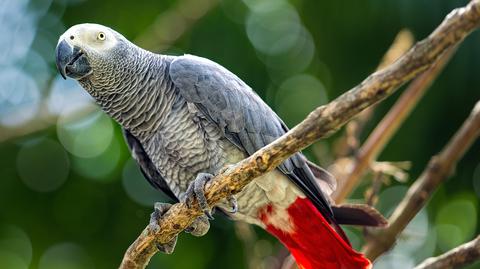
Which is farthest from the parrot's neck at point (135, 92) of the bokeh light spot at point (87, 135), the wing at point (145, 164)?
the bokeh light spot at point (87, 135)

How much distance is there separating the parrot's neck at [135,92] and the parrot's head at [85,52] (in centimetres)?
5

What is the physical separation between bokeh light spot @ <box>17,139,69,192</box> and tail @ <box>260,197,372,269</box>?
2.17 metres

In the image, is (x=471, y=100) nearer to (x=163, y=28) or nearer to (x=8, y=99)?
(x=163, y=28)

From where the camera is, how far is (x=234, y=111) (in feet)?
10.3

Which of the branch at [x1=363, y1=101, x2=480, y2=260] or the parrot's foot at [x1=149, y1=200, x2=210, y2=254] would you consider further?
the branch at [x1=363, y1=101, x2=480, y2=260]

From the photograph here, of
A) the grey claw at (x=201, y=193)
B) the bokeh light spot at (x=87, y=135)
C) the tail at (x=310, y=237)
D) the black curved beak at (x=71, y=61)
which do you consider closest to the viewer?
the grey claw at (x=201, y=193)

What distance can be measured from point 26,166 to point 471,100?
10.2 ft

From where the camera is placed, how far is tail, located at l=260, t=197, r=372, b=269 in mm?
3244

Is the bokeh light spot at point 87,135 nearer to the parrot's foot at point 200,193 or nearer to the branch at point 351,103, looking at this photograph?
the parrot's foot at point 200,193

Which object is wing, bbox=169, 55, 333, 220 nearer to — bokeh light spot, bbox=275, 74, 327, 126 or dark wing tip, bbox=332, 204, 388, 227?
dark wing tip, bbox=332, 204, 388, 227

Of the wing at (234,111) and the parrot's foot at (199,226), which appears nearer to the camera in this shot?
the wing at (234,111)

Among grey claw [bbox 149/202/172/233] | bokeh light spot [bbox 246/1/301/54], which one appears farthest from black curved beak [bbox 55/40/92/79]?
bokeh light spot [bbox 246/1/301/54]

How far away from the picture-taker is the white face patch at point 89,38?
A: 307 cm

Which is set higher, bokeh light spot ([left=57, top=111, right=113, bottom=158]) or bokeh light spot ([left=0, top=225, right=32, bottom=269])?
bokeh light spot ([left=57, top=111, right=113, bottom=158])
